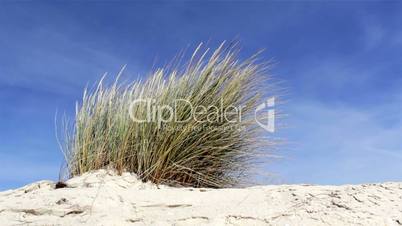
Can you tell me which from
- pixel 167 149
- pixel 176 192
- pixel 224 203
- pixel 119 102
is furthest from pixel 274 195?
pixel 119 102

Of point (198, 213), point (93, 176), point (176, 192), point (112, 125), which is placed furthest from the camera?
point (112, 125)

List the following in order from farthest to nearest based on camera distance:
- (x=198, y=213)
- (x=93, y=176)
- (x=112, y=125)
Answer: (x=112, y=125)
(x=93, y=176)
(x=198, y=213)

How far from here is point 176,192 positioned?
11.5 feet

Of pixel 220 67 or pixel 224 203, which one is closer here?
pixel 224 203

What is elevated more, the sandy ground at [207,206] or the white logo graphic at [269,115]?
the white logo graphic at [269,115]

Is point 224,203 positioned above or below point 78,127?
below

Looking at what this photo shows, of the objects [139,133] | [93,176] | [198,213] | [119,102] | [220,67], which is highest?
[220,67]

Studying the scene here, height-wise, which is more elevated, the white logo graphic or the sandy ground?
the white logo graphic

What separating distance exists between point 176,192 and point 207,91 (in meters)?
1.07

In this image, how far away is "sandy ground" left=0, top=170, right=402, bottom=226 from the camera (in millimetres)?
3006

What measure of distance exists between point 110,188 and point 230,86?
1.37 meters

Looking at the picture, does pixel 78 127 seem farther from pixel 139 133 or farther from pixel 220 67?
pixel 220 67

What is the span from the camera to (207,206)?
3244mm

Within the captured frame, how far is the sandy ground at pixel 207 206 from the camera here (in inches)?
118
